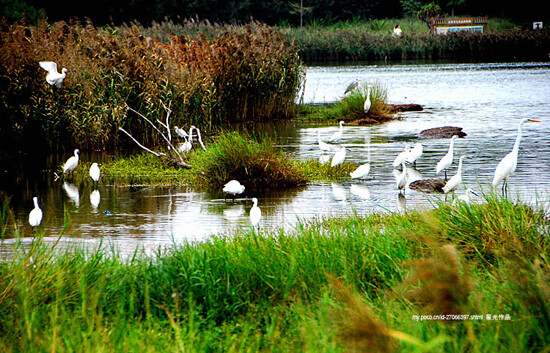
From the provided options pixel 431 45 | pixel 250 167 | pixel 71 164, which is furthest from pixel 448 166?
pixel 431 45

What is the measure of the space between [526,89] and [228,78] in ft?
47.3

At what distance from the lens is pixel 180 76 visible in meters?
14.6

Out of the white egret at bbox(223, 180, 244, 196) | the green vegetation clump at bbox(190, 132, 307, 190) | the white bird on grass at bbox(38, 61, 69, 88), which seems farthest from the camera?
the white bird on grass at bbox(38, 61, 69, 88)

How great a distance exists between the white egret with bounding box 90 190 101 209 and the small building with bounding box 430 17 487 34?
50415 millimetres

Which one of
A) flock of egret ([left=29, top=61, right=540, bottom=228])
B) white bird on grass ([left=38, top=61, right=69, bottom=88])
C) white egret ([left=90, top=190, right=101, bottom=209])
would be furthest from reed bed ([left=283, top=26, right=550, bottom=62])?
white egret ([left=90, top=190, right=101, bottom=209])

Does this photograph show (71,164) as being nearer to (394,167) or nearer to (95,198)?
(95,198)

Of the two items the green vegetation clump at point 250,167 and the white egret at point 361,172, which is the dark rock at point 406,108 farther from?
the green vegetation clump at point 250,167

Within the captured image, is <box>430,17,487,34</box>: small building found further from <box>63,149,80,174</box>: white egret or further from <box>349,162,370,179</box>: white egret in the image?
<box>63,149,80,174</box>: white egret

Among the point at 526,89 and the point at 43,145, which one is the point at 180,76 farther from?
the point at 526,89

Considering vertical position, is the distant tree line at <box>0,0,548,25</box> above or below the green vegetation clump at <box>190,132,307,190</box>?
above

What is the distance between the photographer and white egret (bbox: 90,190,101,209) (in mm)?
9328

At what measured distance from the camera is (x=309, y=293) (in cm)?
473

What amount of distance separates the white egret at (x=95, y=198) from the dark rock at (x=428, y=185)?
4.28 metres

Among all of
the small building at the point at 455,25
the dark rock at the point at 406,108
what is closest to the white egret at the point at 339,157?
the dark rock at the point at 406,108
